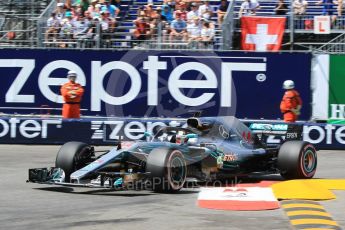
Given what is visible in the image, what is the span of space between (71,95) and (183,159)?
8113 mm

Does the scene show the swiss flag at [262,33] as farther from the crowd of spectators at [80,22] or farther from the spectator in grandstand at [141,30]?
the crowd of spectators at [80,22]

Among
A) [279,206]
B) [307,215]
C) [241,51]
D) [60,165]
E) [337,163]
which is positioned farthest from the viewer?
[241,51]

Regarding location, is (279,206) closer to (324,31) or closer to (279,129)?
(279,129)

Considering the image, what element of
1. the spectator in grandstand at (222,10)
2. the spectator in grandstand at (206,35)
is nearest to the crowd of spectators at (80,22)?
the spectator in grandstand at (206,35)

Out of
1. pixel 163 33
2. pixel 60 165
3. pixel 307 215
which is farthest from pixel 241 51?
Answer: pixel 307 215

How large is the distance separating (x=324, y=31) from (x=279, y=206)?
11462 millimetres

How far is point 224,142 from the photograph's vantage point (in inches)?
516

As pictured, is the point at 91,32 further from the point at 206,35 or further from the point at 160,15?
the point at 206,35

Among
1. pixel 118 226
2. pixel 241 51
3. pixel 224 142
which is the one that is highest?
pixel 241 51

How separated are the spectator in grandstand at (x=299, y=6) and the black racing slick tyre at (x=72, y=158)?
35.4ft

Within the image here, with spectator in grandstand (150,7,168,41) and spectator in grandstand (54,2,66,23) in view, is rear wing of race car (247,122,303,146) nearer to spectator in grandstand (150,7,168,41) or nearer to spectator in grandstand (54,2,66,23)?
spectator in grandstand (150,7,168,41)

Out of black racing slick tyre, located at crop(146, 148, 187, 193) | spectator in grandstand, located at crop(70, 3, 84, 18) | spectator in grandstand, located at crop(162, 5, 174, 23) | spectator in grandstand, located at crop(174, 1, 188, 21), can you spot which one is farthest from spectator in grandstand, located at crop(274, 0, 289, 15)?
black racing slick tyre, located at crop(146, 148, 187, 193)

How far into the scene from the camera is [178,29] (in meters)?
21.8

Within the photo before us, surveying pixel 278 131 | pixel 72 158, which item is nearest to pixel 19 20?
pixel 278 131
